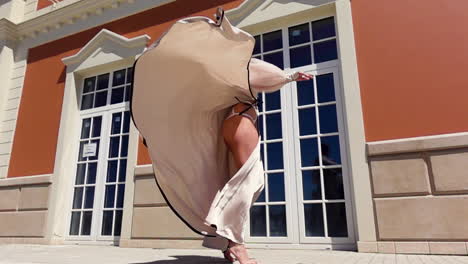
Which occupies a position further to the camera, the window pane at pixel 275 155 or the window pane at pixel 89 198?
the window pane at pixel 89 198

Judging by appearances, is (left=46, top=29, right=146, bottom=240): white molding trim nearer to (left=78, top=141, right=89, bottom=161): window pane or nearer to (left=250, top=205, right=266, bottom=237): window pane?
(left=78, top=141, right=89, bottom=161): window pane

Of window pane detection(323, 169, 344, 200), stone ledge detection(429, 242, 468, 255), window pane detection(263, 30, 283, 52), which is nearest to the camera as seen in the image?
stone ledge detection(429, 242, 468, 255)

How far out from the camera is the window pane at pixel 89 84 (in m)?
5.69

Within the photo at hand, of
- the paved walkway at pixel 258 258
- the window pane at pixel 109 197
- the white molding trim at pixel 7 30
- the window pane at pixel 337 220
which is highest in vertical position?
the white molding trim at pixel 7 30

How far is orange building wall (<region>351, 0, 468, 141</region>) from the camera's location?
3.22 metres

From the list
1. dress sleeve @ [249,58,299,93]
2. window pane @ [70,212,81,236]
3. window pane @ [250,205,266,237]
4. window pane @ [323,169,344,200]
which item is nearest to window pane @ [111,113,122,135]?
window pane @ [70,212,81,236]

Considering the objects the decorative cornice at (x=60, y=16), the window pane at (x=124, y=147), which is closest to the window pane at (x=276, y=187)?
the window pane at (x=124, y=147)

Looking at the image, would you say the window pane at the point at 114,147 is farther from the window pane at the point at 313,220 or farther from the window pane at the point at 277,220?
the window pane at the point at 313,220

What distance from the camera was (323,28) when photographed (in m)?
4.20

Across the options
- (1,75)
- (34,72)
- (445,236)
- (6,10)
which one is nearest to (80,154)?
(34,72)

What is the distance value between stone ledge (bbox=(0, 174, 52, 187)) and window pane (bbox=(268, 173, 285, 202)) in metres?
3.49

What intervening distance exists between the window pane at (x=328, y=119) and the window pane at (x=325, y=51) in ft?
2.09

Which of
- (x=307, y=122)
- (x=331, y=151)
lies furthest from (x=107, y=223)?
(x=331, y=151)

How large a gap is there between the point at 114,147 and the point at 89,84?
56.9 inches
